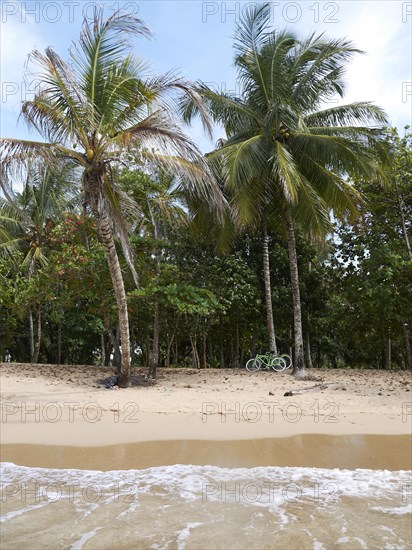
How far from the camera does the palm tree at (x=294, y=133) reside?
41.3 ft

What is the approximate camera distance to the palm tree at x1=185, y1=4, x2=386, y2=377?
12.6m

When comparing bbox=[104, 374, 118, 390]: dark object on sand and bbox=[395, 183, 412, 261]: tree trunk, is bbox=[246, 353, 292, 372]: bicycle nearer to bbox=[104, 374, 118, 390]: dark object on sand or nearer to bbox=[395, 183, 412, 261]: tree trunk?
bbox=[104, 374, 118, 390]: dark object on sand

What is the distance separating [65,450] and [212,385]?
617 centimetres

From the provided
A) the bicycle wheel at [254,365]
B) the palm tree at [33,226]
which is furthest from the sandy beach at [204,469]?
the palm tree at [33,226]

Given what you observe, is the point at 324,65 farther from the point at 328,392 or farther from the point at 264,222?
the point at 328,392

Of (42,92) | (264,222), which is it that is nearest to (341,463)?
(42,92)

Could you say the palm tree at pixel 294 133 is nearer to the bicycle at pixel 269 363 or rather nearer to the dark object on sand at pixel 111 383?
the bicycle at pixel 269 363

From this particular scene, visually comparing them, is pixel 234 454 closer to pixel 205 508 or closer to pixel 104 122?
pixel 205 508

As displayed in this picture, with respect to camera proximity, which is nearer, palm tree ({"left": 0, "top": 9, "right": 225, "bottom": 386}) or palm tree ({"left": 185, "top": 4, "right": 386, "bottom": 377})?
palm tree ({"left": 0, "top": 9, "right": 225, "bottom": 386})

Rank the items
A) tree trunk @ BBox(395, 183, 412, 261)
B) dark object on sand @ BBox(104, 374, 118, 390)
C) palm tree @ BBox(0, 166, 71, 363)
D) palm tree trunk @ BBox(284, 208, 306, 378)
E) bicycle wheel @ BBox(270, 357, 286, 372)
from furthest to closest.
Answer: palm tree @ BBox(0, 166, 71, 363) < tree trunk @ BBox(395, 183, 412, 261) < bicycle wheel @ BBox(270, 357, 286, 372) < palm tree trunk @ BBox(284, 208, 306, 378) < dark object on sand @ BBox(104, 374, 118, 390)

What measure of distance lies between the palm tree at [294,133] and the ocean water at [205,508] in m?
8.55

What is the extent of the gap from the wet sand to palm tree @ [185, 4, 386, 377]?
23.3 feet

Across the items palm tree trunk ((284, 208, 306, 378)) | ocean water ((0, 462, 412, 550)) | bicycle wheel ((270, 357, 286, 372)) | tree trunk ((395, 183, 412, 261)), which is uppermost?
tree trunk ((395, 183, 412, 261))

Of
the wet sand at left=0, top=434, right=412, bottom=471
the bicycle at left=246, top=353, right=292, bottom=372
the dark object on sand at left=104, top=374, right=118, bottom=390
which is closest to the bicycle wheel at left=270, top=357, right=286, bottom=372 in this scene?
the bicycle at left=246, top=353, right=292, bottom=372
